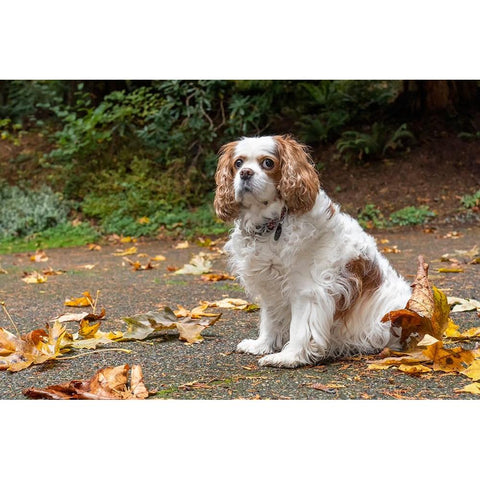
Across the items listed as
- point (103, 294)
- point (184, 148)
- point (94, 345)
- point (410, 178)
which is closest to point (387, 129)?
point (410, 178)

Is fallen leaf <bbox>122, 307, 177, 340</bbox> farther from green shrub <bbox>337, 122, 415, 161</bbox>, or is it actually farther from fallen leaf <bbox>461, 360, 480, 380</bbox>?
green shrub <bbox>337, 122, 415, 161</bbox>

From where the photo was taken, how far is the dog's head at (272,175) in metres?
4.34

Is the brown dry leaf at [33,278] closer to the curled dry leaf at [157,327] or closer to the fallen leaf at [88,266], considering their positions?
the fallen leaf at [88,266]

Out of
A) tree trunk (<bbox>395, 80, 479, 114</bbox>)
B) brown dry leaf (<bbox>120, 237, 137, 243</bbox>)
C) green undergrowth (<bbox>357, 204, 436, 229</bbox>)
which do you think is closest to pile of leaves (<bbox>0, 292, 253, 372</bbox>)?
brown dry leaf (<bbox>120, 237, 137, 243</bbox>)

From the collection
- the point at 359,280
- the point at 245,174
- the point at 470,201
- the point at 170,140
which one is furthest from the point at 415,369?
the point at 170,140

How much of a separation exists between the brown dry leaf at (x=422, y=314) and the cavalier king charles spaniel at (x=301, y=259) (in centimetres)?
15

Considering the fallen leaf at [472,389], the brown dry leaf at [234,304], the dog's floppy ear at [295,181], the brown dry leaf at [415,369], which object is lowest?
the brown dry leaf at [234,304]

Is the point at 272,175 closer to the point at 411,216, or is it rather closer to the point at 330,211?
the point at 330,211

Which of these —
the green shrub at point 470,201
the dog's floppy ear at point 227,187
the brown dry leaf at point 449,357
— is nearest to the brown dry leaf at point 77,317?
the dog's floppy ear at point 227,187

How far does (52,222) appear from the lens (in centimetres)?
1387

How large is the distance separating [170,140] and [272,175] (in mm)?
10745

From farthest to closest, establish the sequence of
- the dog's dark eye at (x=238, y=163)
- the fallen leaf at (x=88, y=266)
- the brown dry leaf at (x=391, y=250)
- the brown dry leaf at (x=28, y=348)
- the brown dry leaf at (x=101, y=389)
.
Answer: the brown dry leaf at (x=391, y=250), the fallen leaf at (x=88, y=266), the dog's dark eye at (x=238, y=163), the brown dry leaf at (x=28, y=348), the brown dry leaf at (x=101, y=389)

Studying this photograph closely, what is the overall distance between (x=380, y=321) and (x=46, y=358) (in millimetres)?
2156

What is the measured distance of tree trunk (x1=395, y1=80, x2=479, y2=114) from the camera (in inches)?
604
